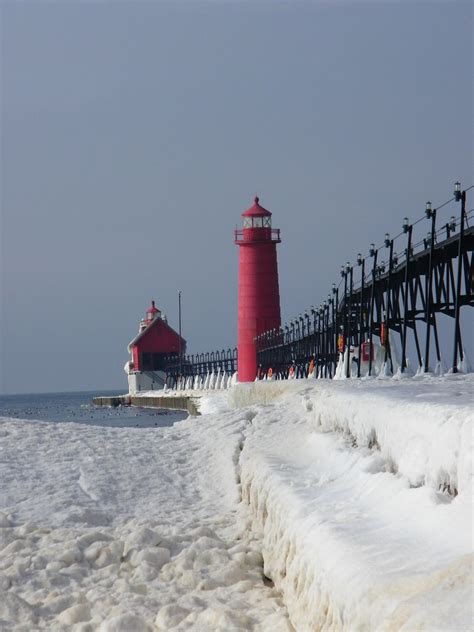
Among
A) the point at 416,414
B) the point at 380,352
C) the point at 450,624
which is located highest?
the point at 380,352

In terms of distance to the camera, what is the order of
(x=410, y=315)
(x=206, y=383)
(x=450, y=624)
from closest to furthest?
(x=450, y=624) < (x=410, y=315) < (x=206, y=383)

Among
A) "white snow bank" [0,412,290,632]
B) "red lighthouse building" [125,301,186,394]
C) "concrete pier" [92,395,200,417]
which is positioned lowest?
"white snow bank" [0,412,290,632]

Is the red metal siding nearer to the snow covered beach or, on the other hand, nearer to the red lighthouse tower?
the red lighthouse tower

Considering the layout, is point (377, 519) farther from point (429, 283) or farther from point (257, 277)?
point (257, 277)

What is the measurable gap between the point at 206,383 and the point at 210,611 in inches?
3446

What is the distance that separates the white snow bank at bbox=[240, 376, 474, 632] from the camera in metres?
4.78

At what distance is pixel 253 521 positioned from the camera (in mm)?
10117

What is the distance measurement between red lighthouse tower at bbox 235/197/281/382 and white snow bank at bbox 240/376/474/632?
166 feet

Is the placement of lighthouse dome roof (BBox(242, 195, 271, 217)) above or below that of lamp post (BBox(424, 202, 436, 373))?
above

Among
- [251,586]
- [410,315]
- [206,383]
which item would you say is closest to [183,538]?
[251,586]

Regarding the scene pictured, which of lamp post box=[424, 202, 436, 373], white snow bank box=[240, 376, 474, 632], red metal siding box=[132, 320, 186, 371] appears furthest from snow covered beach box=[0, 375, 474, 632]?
red metal siding box=[132, 320, 186, 371]

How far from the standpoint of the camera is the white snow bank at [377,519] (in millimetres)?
4777

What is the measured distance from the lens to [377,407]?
8.69 m

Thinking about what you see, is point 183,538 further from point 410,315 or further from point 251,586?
point 410,315
